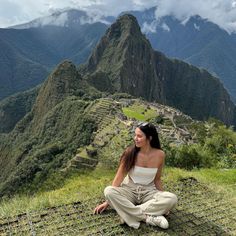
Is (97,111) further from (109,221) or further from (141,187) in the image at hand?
(109,221)

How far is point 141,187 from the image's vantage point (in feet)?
22.8

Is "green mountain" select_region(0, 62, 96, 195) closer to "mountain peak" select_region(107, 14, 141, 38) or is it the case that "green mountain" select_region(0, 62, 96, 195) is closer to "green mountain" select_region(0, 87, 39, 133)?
"green mountain" select_region(0, 87, 39, 133)

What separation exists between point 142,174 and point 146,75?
483 ft

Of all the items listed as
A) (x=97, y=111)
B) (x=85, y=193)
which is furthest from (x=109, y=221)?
(x=97, y=111)

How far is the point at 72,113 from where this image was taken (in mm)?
65438

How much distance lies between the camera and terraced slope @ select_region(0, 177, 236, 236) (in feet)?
21.0

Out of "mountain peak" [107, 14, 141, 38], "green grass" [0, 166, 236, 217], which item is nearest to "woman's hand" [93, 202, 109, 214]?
"green grass" [0, 166, 236, 217]

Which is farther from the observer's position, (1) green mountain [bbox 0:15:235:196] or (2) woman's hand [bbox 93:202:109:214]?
(1) green mountain [bbox 0:15:235:196]

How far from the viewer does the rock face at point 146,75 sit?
436 ft

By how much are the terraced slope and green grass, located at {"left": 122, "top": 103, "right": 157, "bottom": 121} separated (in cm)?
4934

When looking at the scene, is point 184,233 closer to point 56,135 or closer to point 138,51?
point 56,135

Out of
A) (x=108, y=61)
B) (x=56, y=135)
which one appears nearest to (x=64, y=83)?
(x=56, y=135)

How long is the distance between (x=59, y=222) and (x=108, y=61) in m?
137

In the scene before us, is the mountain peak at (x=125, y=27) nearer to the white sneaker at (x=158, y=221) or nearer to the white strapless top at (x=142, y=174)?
the white strapless top at (x=142, y=174)
